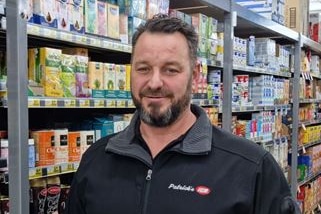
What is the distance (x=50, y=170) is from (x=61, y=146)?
0.47 feet

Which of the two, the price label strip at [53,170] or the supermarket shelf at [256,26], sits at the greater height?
the supermarket shelf at [256,26]

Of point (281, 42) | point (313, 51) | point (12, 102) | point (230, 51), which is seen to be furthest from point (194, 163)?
point (313, 51)

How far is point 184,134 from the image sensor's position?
1436mm

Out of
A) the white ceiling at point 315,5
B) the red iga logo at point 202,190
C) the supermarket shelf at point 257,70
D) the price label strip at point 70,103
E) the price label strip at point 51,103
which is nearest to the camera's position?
the red iga logo at point 202,190

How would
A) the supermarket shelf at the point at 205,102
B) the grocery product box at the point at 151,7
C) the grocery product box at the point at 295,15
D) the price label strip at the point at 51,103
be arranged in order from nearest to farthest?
Result: the price label strip at the point at 51,103 < the grocery product box at the point at 151,7 < the supermarket shelf at the point at 205,102 < the grocery product box at the point at 295,15

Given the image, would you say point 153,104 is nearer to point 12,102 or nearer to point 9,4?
point 12,102

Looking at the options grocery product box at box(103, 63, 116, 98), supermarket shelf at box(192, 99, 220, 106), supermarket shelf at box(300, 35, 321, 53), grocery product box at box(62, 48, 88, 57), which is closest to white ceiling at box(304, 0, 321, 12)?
supermarket shelf at box(300, 35, 321, 53)

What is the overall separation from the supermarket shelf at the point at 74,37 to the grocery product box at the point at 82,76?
0.09 m

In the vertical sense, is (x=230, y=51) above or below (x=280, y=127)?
above

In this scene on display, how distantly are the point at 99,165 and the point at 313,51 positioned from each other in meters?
5.15

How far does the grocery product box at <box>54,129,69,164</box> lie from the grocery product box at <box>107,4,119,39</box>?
0.59 m

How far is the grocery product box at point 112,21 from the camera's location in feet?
7.54

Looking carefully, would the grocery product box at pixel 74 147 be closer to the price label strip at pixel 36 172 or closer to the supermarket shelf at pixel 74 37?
the price label strip at pixel 36 172

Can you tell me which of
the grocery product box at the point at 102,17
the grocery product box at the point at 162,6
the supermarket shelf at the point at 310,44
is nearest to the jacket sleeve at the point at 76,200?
the grocery product box at the point at 102,17
